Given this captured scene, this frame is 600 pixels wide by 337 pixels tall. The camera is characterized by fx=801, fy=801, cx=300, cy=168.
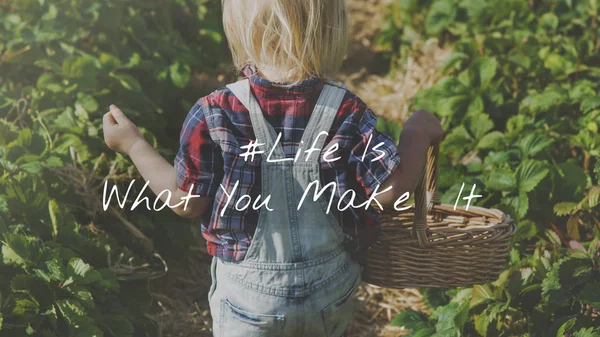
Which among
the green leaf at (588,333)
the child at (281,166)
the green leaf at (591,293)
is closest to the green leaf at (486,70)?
the green leaf at (591,293)

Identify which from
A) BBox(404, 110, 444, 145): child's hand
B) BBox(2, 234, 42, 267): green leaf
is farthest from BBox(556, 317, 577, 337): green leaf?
BBox(2, 234, 42, 267): green leaf

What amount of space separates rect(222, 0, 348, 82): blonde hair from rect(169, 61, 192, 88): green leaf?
189cm

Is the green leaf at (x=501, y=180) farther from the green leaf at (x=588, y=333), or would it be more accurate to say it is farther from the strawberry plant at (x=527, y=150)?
the green leaf at (x=588, y=333)

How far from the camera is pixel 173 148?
3.71m

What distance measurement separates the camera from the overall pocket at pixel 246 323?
7.00 feet

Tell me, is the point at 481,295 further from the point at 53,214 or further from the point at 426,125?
the point at 53,214

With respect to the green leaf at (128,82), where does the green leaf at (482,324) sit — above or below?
below

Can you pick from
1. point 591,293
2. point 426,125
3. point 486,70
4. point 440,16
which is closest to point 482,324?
point 591,293

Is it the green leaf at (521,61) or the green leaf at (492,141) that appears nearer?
the green leaf at (492,141)

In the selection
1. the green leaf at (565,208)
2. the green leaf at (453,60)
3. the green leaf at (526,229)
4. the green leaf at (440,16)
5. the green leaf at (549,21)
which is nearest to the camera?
the green leaf at (565,208)

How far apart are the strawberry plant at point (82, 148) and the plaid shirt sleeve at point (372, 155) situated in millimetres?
976

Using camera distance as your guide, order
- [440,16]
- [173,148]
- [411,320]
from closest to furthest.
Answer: [411,320], [173,148], [440,16]

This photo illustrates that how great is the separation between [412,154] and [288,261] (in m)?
0.44

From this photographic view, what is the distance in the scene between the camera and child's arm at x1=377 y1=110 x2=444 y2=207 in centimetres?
209
